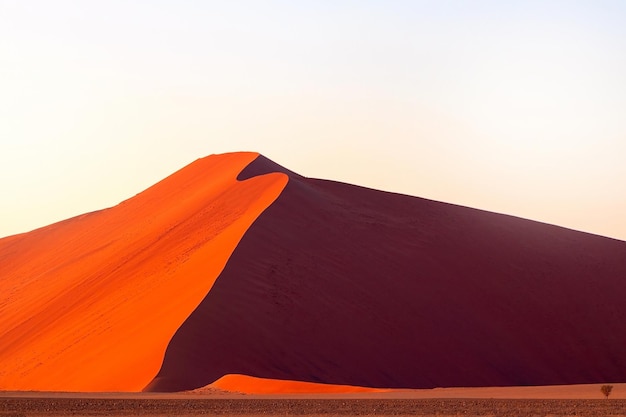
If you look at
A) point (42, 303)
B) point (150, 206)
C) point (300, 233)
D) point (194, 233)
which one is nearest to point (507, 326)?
point (300, 233)

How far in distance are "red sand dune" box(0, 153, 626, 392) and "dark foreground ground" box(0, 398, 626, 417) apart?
4.22m

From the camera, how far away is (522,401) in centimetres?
2650

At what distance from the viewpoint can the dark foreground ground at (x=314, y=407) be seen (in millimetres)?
23844

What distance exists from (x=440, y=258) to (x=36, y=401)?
21416 millimetres

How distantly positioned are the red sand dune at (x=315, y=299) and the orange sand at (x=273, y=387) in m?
0.14

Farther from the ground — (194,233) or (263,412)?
(194,233)

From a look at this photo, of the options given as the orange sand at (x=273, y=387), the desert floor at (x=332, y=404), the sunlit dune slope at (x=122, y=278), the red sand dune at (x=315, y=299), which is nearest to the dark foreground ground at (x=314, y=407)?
the desert floor at (x=332, y=404)

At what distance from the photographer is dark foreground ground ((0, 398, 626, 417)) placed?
23.8 m

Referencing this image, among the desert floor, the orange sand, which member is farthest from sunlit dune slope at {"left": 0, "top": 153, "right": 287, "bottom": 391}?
the desert floor

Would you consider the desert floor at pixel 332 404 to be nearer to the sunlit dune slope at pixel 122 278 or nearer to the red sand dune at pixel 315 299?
the red sand dune at pixel 315 299

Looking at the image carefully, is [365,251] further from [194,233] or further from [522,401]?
[522,401]

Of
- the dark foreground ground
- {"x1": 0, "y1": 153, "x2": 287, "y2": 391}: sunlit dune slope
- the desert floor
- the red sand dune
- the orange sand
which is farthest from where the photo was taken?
{"x1": 0, "y1": 153, "x2": 287, "y2": 391}: sunlit dune slope

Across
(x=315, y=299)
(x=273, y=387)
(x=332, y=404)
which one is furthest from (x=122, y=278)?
(x=332, y=404)

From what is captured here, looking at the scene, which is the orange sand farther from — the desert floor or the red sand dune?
the desert floor
